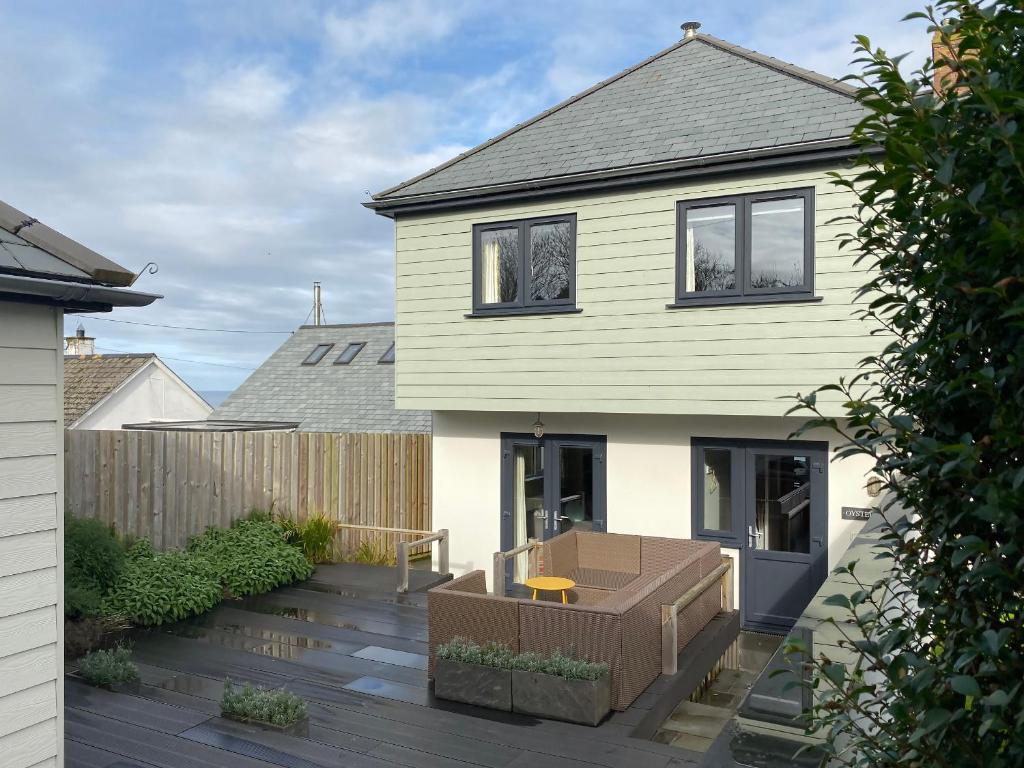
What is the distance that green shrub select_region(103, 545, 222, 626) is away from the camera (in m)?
9.30

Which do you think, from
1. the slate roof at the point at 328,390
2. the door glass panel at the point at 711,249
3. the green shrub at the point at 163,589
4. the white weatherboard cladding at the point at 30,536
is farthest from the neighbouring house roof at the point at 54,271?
the slate roof at the point at 328,390

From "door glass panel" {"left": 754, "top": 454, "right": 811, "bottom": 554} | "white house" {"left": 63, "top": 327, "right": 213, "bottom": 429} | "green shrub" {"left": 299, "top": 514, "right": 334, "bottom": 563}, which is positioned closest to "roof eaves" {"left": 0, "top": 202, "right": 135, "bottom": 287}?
"door glass panel" {"left": 754, "top": 454, "right": 811, "bottom": 554}

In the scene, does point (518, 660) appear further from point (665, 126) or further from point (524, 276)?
point (665, 126)

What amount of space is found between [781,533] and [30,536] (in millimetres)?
8558

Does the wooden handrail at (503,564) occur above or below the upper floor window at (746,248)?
below

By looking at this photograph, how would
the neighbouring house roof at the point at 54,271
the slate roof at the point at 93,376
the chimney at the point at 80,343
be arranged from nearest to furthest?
the neighbouring house roof at the point at 54,271
the slate roof at the point at 93,376
the chimney at the point at 80,343

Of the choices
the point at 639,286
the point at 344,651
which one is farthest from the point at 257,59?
the point at 344,651

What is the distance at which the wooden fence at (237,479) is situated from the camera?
35.6ft

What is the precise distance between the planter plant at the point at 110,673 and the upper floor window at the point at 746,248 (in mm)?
7286

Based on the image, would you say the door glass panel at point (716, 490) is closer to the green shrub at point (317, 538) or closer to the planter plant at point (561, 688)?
the planter plant at point (561, 688)

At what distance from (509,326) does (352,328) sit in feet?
48.0

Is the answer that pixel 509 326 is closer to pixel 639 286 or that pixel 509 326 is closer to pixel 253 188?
pixel 639 286

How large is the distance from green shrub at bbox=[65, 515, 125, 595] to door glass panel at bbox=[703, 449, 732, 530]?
744 cm

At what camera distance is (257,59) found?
1158 cm
